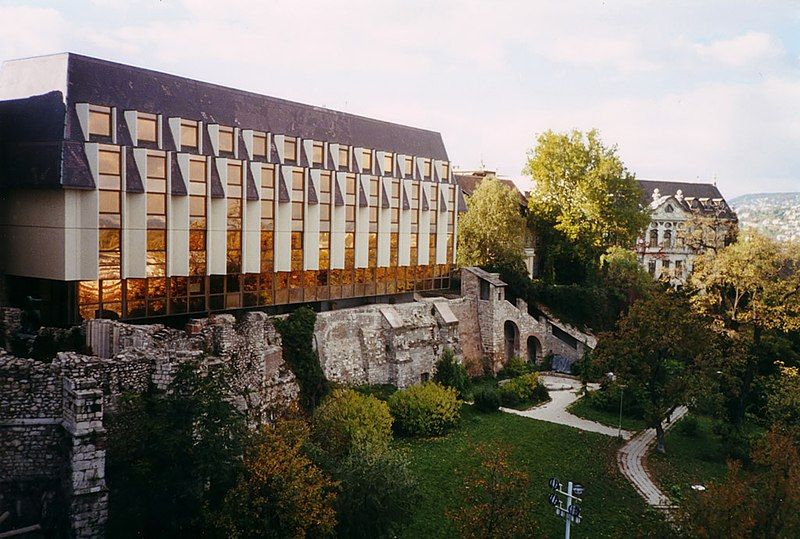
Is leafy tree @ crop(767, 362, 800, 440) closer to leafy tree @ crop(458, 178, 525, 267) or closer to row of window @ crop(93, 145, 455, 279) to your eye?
row of window @ crop(93, 145, 455, 279)

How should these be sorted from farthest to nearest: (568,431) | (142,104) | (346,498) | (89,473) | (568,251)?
(568,251) → (568,431) → (142,104) → (346,498) → (89,473)

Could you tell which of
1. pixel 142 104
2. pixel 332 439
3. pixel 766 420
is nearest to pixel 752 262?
pixel 766 420

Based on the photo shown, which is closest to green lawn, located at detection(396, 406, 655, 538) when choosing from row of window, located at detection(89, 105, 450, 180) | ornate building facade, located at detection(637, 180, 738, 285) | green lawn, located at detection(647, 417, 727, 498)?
green lawn, located at detection(647, 417, 727, 498)

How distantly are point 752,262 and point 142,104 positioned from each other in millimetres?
28478

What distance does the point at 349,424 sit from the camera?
25250 mm

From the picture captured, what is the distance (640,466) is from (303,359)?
1487cm

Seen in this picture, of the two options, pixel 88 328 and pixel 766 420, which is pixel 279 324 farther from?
pixel 766 420

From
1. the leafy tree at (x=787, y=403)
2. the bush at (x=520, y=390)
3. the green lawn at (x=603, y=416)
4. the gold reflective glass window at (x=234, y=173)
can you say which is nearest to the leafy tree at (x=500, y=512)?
the leafy tree at (x=787, y=403)

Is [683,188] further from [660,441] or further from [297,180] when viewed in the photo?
[297,180]

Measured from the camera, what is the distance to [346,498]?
764 inches

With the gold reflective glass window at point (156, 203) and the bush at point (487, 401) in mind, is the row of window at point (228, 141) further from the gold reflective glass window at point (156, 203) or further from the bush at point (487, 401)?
the bush at point (487, 401)

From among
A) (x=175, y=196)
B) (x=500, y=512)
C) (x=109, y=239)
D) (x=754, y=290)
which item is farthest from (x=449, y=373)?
(x=500, y=512)

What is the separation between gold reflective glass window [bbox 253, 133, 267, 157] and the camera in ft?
100

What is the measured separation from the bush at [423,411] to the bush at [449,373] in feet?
18.6
